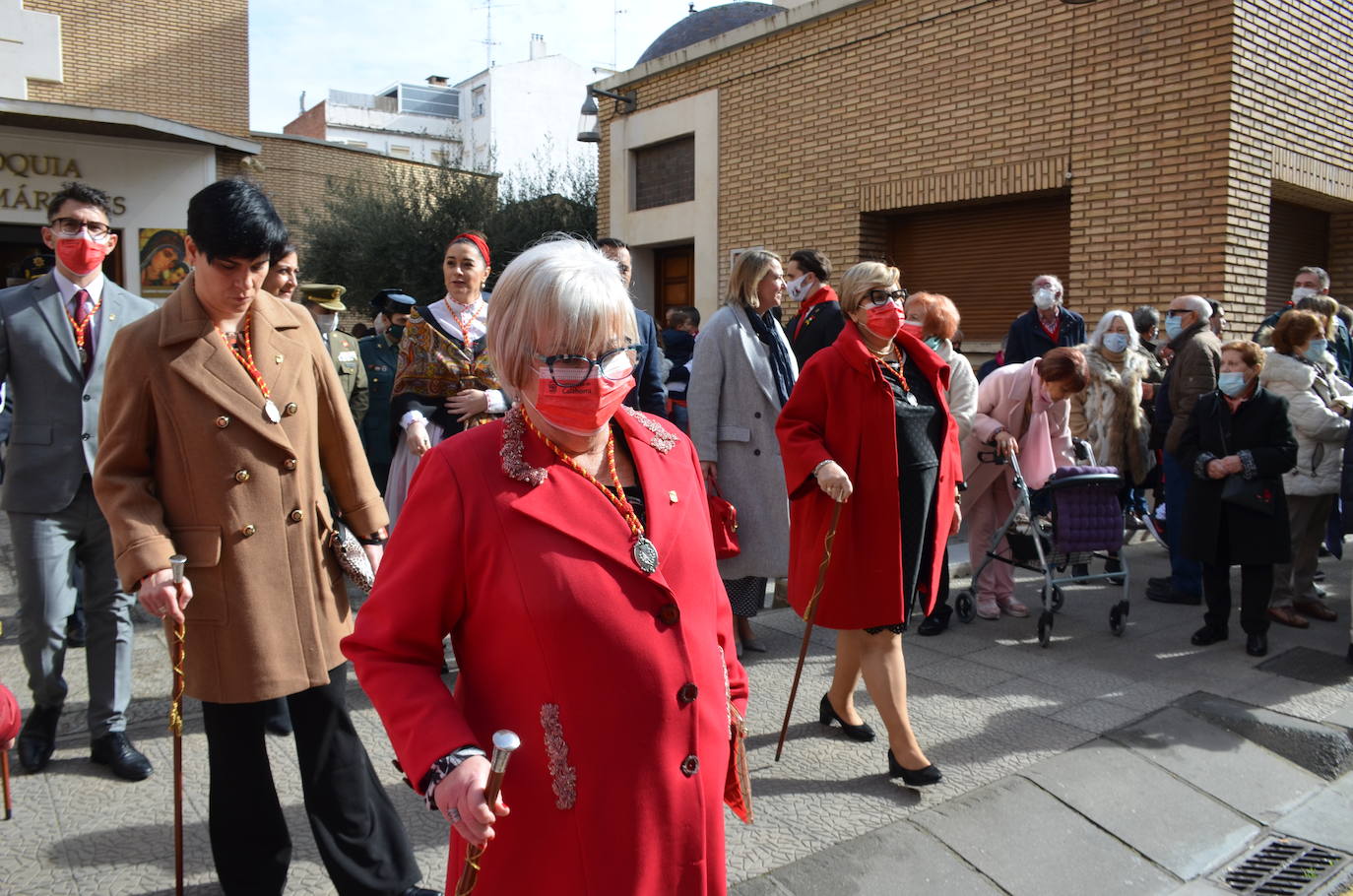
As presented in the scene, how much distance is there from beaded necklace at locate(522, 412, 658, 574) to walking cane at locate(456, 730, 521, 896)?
0.38 metres

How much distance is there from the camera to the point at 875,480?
3869 millimetres

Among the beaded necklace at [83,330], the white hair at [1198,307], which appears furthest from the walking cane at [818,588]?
the white hair at [1198,307]

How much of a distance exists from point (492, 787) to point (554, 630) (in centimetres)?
28

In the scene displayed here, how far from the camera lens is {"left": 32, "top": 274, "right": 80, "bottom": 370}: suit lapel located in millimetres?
3752

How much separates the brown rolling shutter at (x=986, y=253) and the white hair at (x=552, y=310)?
390 inches

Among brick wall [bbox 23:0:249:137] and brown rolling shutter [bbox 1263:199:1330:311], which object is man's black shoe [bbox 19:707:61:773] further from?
brick wall [bbox 23:0:249:137]

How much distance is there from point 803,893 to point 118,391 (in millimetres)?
2463

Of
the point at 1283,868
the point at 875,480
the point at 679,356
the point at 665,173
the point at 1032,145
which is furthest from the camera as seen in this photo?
the point at 665,173

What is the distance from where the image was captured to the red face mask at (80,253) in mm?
3705

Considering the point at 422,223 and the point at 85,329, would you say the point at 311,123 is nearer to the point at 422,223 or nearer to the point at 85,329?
the point at 422,223

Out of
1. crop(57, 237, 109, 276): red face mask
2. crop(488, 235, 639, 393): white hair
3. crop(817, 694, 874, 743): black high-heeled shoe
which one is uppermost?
crop(57, 237, 109, 276): red face mask

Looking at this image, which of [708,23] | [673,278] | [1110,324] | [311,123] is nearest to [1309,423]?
[1110,324]

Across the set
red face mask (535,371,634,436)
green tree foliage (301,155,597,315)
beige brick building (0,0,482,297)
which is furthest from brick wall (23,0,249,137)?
red face mask (535,371,634,436)

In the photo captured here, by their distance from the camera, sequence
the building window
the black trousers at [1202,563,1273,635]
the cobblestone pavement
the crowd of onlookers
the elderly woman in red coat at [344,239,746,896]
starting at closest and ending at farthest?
the elderly woman in red coat at [344,239,746,896] < the cobblestone pavement < the crowd of onlookers < the black trousers at [1202,563,1273,635] < the building window
